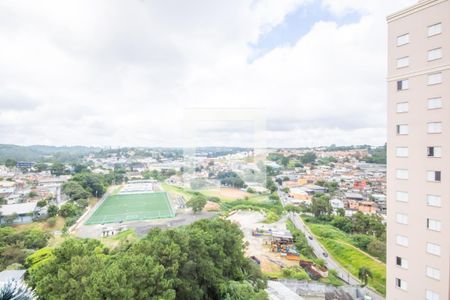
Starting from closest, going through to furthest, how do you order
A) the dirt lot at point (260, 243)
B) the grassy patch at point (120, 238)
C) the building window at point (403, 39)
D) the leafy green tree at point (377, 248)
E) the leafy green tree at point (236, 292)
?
1. the building window at point (403, 39)
2. the leafy green tree at point (236, 292)
3. the dirt lot at point (260, 243)
4. the leafy green tree at point (377, 248)
5. the grassy patch at point (120, 238)

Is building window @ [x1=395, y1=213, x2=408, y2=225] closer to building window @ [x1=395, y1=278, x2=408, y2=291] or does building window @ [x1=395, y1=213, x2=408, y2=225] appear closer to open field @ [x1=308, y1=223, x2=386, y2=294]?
building window @ [x1=395, y1=278, x2=408, y2=291]

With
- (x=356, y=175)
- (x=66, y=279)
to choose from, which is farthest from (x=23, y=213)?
(x=356, y=175)

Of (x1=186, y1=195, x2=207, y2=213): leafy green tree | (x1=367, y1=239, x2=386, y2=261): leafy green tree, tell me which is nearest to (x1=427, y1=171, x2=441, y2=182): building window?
(x1=367, y1=239, x2=386, y2=261): leafy green tree

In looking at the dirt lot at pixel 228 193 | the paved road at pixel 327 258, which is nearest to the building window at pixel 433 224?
the paved road at pixel 327 258

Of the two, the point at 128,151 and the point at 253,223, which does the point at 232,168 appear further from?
the point at 128,151

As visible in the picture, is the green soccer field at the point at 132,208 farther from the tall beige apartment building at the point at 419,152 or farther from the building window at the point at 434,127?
the building window at the point at 434,127

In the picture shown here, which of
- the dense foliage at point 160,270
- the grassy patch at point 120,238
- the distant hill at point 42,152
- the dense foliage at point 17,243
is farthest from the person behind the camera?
the distant hill at point 42,152

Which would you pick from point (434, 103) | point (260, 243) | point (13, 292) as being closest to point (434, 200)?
point (434, 103)
